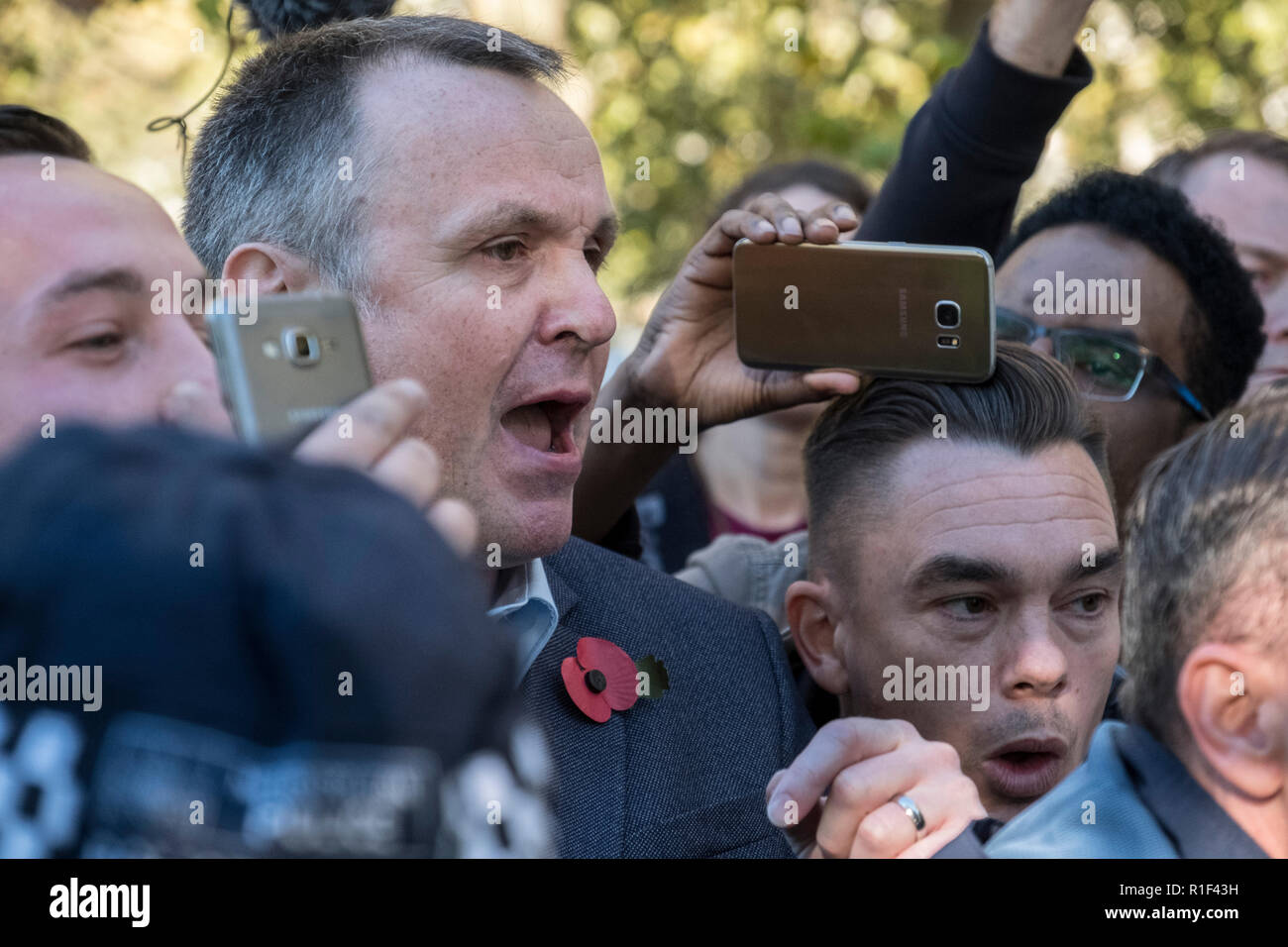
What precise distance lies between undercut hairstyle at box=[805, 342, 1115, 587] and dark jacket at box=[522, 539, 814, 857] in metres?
0.24

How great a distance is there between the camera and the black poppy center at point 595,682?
2.21m

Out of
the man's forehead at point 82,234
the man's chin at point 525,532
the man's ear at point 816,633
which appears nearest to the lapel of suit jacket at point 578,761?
the man's chin at point 525,532

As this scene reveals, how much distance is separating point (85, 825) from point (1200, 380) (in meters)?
2.59

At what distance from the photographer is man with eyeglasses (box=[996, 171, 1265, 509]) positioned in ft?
9.31

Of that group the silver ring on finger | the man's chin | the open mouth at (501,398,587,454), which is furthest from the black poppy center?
the silver ring on finger

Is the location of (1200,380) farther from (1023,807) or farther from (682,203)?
(682,203)

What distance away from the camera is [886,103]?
825 centimetres

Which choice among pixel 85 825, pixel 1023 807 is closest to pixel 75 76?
pixel 1023 807

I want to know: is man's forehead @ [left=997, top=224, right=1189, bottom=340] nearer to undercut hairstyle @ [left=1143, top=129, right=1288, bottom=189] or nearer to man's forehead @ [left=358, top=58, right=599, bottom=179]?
undercut hairstyle @ [left=1143, top=129, right=1288, bottom=189]

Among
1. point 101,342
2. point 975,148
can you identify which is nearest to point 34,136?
point 101,342

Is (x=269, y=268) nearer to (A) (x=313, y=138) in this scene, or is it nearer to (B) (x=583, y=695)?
(A) (x=313, y=138)

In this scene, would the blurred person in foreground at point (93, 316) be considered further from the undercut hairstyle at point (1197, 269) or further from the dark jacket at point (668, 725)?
the undercut hairstyle at point (1197, 269)

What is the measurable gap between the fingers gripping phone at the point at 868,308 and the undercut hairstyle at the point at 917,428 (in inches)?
4.0
